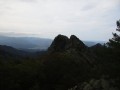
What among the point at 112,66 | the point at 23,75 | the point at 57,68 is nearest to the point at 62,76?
the point at 57,68

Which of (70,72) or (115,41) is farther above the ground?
(115,41)

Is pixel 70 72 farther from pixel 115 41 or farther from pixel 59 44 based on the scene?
pixel 59 44

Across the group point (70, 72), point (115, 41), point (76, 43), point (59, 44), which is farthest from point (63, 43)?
point (115, 41)

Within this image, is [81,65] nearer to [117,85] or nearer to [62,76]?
[62,76]

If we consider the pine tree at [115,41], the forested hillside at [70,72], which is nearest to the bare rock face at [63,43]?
the forested hillside at [70,72]

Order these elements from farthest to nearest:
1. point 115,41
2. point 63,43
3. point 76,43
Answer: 1. point 63,43
2. point 76,43
3. point 115,41

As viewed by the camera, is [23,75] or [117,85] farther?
[23,75]

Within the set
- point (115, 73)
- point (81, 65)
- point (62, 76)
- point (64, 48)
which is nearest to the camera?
point (115, 73)

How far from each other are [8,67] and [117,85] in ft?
72.1

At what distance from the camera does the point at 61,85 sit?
2061 inches

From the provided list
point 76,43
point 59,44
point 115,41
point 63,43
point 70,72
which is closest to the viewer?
point 115,41

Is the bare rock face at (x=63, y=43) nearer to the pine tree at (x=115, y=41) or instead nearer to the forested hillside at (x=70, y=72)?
the forested hillside at (x=70, y=72)

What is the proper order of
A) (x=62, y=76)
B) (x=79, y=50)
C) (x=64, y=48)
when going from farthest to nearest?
(x=64, y=48)
(x=79, y=50)
(x=62, y=76)

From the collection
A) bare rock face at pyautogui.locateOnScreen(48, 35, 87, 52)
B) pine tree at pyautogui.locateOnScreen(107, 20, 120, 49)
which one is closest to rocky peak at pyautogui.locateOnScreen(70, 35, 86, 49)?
bare rock face at pyautogui.locateOnScreen(48, 35, 87, 52)
